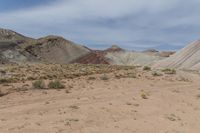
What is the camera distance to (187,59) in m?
70.6

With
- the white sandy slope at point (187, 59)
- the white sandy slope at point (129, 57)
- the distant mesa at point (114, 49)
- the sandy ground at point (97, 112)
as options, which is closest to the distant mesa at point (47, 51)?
the white sandy slope at point (129, 57)

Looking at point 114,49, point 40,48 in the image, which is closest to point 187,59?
point 40,48

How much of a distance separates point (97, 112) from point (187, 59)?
5372cm

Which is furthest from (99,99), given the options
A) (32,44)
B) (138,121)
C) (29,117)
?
(32,44)

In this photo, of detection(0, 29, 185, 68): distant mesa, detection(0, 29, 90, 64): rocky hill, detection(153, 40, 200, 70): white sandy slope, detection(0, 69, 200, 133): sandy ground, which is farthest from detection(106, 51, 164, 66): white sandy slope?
detection(0, 69, 200, 133): sandy ground

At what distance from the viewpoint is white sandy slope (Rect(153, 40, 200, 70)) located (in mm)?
65938

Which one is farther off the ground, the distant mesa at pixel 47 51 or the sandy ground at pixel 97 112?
the distant mesa at pixel 47 51

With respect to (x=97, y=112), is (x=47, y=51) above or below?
above

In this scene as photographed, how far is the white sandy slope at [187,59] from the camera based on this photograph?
216 ft

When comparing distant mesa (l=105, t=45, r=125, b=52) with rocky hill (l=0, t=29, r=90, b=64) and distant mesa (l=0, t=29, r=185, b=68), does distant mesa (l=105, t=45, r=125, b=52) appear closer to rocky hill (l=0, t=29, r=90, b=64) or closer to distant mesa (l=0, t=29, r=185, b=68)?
distant mesa (l=0, t=29, r=185, b=68)

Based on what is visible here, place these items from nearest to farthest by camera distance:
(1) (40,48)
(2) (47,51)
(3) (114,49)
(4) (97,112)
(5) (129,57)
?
(4) (97,112) → (1) (40,48) → (2) (47,51) → (5) (129,57) → (3) (114,49)

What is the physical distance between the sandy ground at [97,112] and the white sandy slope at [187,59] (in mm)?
38634

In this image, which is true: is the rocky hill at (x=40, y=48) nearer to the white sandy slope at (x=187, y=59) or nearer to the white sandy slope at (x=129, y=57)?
the white sandy slope at (x=129, y=57)

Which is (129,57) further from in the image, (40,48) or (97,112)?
(97,112)
